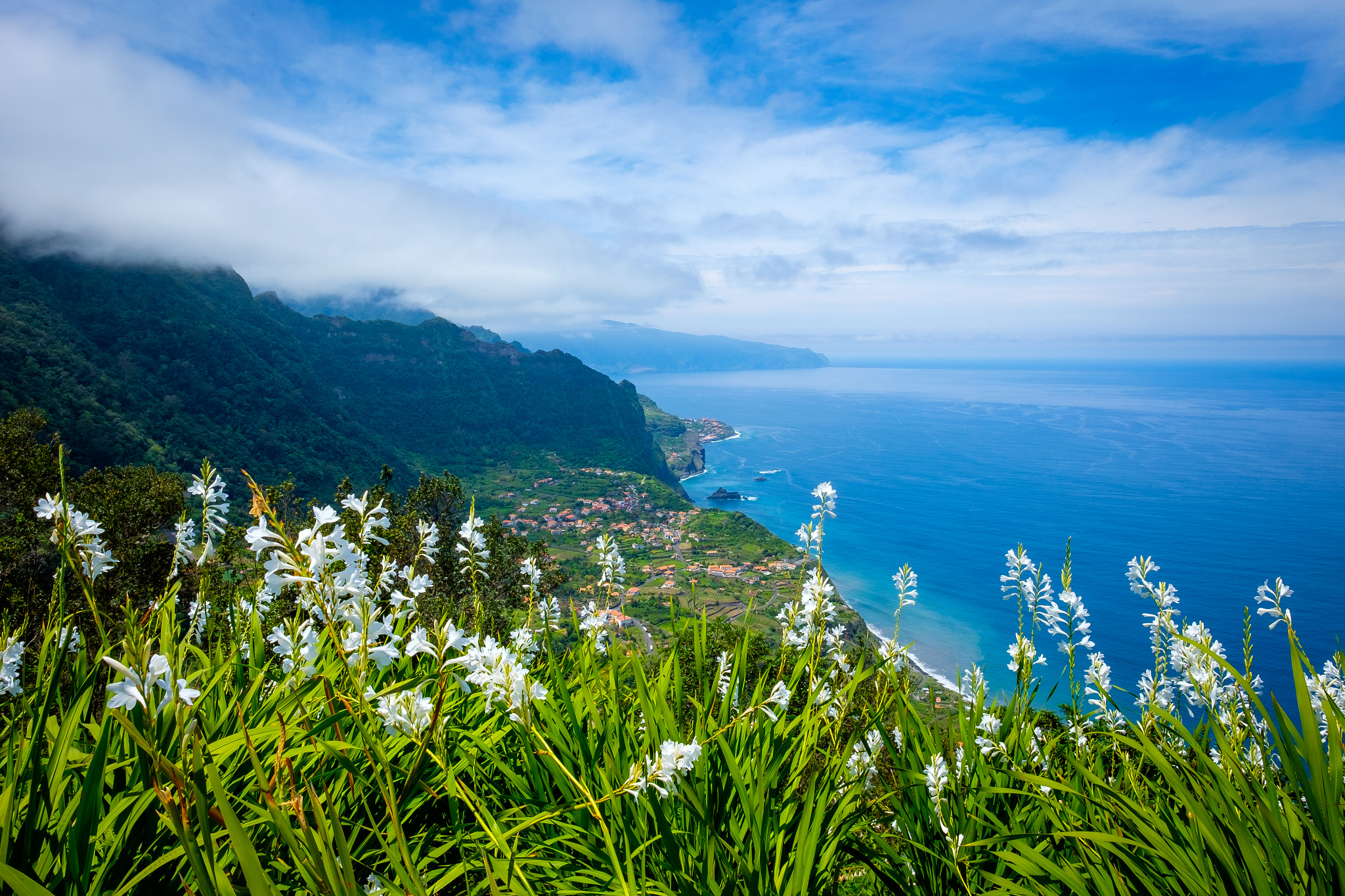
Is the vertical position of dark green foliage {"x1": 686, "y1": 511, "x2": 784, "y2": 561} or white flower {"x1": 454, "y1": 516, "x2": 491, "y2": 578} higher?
white flower {"x1": 454, "y1": 516, "x2": 491, "y2": 578}

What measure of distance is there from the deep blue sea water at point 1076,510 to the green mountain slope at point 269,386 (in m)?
35.3

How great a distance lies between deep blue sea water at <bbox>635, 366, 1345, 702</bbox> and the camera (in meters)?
47.4

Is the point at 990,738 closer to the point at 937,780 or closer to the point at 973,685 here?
the point at 973,685

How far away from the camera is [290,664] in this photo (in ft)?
8.55

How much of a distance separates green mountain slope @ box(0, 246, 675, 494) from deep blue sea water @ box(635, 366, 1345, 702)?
35.3m

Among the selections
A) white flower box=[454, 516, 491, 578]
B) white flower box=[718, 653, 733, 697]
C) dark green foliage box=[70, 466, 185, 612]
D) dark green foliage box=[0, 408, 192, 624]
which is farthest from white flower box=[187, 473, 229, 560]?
dark green foliage box=[70, 466, 185, 612]

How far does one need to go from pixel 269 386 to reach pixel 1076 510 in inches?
4083

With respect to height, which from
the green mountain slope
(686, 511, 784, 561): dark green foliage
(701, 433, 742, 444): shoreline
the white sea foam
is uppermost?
the green mountain slope

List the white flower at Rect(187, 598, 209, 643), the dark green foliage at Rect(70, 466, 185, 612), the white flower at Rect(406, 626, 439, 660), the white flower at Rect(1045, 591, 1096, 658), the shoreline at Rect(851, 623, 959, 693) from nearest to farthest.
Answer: the white flower at Rect(406, 626, 439, 660) → the white flower at Rect(1045, 591, 1096, 658) → the white flower at Rect(187, 598, 209, 643) → the dark green foliage at Rect(70, 466, 185, 612) → the shoreline at Rect(851, 623, 959, 693)

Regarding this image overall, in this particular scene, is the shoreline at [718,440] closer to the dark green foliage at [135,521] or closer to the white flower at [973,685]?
the dark green foliage at [135,521]

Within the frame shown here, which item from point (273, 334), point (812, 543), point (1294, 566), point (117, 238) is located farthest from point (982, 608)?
point (117, 238)

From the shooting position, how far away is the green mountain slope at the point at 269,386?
146 ft

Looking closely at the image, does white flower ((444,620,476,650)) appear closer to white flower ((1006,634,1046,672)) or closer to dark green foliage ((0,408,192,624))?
white flower ((1006,634,1046,672))

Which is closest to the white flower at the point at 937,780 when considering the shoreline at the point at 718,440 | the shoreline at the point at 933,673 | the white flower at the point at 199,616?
the white flower at the point at 199,616
